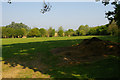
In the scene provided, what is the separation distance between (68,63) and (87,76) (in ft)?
9.38

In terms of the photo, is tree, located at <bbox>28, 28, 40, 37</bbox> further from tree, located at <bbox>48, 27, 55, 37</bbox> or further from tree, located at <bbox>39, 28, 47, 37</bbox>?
tree, located at <bbox>48, 27, 55, 37</bbox>

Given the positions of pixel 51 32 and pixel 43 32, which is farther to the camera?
pixel 51 32

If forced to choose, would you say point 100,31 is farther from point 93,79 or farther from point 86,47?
point 93,79

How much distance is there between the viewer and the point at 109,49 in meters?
A: 12.1

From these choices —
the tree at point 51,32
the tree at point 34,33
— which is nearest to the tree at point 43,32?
the tree at point 51,32

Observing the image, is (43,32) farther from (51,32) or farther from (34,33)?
(34,33)

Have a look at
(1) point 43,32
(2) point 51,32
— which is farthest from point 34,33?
(2) point 51,32

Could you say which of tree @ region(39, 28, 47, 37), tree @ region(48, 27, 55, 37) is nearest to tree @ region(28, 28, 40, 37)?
tree @ region(39, 28, 47, 37)

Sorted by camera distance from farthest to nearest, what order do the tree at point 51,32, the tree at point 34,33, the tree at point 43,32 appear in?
1. the tree at point 51,32
2. the tree at point 43,32
3. the tree at point 34,33

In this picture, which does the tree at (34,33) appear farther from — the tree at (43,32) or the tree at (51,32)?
the tree at (51,32)

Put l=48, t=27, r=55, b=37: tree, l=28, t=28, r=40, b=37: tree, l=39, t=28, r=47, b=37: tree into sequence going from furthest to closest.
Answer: l=48, t=27, r=55, b=37: tree, l=39, t=28, r=47, b=37: tree, l=28, t=28, r=40, b=37: tree

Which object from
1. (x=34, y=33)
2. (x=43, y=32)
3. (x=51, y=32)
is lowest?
(x=34, y=33)

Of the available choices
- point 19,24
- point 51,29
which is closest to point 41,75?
point 51,29

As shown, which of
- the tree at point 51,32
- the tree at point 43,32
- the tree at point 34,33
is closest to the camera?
the tree at point 34,33
